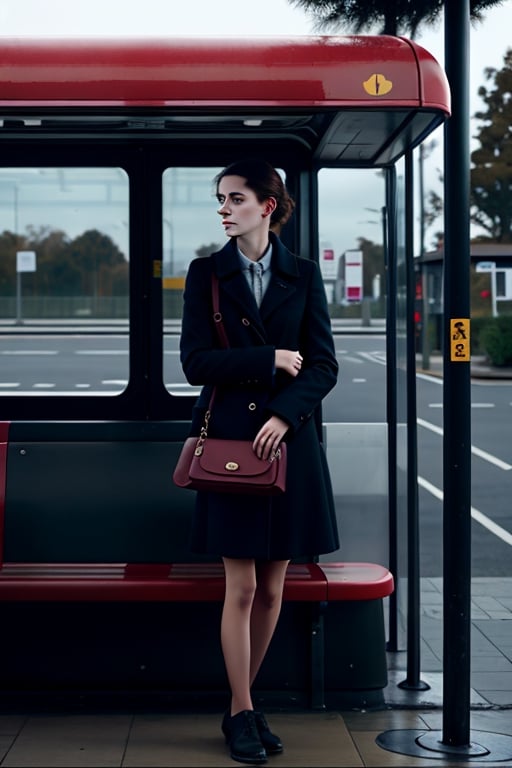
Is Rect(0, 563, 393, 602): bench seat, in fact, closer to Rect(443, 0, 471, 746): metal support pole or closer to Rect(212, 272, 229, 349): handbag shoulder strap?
Rect(443, 0, 471, 746): metal support pole

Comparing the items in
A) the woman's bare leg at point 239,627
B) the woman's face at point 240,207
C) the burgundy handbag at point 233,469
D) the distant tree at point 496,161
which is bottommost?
the woman's bare leg at point 239,627

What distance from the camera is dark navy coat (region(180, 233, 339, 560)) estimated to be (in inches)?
152

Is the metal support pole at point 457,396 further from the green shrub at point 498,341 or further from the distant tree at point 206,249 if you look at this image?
the green shrub at point 498,341

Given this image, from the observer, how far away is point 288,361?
388 centimetres

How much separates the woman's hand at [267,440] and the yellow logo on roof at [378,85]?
1185 mm

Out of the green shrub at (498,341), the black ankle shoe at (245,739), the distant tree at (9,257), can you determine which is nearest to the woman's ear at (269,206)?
the distant tree at (9,257)

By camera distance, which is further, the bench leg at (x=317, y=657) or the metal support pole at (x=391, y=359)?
the metal support pole at (x=391, y=359)

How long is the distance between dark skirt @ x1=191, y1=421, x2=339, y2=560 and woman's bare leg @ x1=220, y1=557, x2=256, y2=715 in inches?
4.0

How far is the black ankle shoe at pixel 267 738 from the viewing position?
3938mm

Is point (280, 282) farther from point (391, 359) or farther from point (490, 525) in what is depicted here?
point (490, 525)

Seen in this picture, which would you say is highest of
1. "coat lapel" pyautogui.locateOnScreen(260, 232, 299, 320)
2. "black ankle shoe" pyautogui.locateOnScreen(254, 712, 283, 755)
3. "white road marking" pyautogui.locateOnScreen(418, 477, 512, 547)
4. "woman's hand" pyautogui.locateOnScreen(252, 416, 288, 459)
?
"coat lapel" pyautogui.locateOnScreen(260, 232, 299, 320)

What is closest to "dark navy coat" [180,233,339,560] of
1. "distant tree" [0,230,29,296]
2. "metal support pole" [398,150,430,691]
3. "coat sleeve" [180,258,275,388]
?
"coat sleeve" [180,258,275,388]

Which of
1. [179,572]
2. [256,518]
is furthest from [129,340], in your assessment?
[256,518]

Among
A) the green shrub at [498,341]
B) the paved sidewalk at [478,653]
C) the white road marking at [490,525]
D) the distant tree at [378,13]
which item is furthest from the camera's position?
the green shrub at [498,341]
